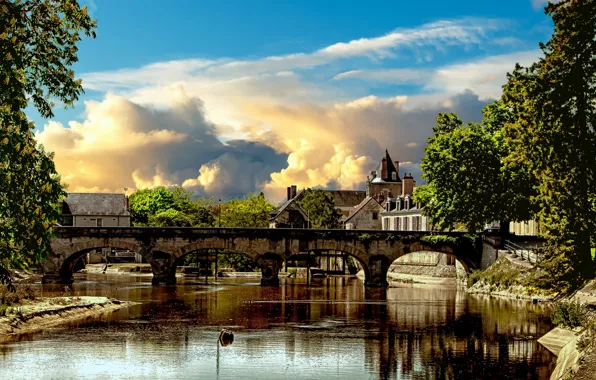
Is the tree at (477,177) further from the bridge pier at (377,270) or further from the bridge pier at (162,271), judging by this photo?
the bridge pier at (162,271)

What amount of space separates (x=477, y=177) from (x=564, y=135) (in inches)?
642

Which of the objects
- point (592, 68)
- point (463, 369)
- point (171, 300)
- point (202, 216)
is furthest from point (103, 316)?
point (202, 216)

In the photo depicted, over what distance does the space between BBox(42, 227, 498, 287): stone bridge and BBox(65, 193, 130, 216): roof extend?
4082 cm

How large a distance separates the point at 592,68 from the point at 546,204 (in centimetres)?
745

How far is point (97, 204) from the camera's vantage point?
110 metres

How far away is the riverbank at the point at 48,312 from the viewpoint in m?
30.9

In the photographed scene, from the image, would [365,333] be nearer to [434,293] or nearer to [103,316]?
[103,316]

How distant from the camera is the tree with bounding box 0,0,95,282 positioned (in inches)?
731

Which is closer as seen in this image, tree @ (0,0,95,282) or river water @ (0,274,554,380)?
tree @ (0,0,95,282)

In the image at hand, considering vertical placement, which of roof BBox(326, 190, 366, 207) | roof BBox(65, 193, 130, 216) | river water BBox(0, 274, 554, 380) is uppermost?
roof BBox(326, 190, 366, 207)

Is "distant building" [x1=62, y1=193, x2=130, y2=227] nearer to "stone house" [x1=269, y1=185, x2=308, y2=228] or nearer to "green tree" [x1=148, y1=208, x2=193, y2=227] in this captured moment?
"green tree" [x1=148, y1=208, x2=193, y2=227]

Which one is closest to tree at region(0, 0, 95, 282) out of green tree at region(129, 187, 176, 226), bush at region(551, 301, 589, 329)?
bush at region(551, 301, 589, 329)

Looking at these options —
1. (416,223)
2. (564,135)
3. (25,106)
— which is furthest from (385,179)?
(25,106)

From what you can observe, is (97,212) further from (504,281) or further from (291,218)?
(504,281)
